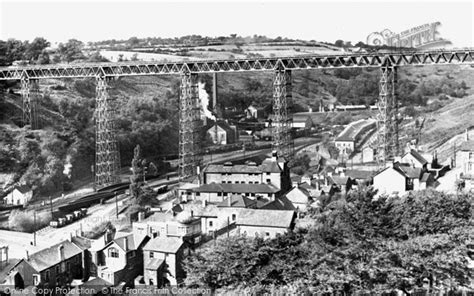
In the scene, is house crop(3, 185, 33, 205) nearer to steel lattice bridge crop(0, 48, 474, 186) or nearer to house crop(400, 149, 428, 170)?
steel lattice bridge crop(0, 48, 474, 186)

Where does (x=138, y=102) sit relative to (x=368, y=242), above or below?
above

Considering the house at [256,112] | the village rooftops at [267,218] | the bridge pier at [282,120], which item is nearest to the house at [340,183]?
the bridge pier at [282,120]

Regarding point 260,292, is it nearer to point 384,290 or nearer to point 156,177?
point 384,290

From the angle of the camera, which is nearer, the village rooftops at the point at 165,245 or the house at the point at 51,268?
the house at the point at 51,268

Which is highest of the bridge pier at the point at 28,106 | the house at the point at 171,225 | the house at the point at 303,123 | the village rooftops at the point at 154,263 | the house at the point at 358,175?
the bridge pier at the point at 28,106

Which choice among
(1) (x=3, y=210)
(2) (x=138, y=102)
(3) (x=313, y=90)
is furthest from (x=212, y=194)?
(3) (x=313, y=90)

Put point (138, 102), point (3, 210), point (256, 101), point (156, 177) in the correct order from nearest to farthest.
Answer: point (3, 210), point (156, 177), point (138, 102), point (256, 101)

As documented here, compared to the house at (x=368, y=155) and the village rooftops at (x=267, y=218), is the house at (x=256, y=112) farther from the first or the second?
the village rooftops at (x=267, y=218)

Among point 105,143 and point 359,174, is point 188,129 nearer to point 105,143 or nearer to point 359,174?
point 105,143
